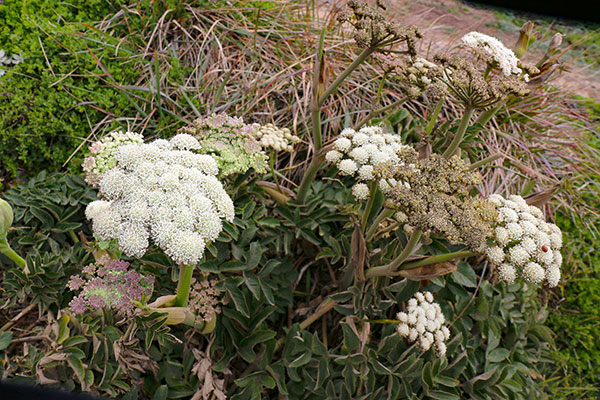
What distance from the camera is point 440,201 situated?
1.59m

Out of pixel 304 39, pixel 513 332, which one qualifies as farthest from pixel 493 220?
pixel 304 39

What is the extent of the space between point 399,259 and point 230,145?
895mm

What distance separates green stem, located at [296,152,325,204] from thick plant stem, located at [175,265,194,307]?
0.88m

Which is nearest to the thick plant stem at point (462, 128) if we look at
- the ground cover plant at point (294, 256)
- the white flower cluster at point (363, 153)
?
the ground cover plant at point (294, 256)

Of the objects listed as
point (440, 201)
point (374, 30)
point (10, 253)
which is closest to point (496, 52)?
point (374, 30)

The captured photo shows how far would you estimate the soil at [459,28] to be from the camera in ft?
15.0

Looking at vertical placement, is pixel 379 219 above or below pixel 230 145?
below

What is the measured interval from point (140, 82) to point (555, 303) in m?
3.69

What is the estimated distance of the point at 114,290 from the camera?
1.69m

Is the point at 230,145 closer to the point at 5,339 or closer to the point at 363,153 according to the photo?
the point at 363,153

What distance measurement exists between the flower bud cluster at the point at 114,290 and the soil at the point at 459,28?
3515 millimetres

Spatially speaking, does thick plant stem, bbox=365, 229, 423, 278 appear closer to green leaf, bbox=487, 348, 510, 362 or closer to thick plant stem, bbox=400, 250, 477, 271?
thick plant stem, bbox=400, 250, 477, 271

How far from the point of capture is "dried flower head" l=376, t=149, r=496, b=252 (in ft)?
4.99

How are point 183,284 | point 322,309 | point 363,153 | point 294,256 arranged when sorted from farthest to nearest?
point 294,256, point 322,309, point 363,153, point 183,284
